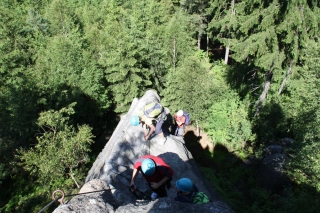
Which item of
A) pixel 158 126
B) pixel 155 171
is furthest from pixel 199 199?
pixel 158 126

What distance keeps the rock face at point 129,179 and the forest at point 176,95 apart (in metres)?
4.16

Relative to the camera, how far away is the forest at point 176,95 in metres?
11.7

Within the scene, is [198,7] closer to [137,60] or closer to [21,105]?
[137,60]

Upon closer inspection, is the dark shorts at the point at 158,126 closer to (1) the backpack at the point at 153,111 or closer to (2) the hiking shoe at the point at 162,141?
(2) the hiking shoe at the point at 162,141

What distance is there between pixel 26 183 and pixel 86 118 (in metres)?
7.68

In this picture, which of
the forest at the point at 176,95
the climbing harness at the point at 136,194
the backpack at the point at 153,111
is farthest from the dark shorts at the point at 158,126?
the forest at the point at 176,95

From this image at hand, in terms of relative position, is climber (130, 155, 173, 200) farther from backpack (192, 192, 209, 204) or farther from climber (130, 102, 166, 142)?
climber (130, 102, 166, 142)

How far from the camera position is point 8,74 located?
2297 cm

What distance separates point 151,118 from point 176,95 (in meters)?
8.22

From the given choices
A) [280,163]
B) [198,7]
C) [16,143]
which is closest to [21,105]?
[16,143]

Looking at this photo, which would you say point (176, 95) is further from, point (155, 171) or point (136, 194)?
point (155, 171)

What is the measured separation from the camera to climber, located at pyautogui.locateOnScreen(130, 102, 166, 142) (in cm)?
935

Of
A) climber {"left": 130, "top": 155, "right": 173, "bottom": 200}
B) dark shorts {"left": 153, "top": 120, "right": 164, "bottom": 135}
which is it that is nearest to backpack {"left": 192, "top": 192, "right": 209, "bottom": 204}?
climber {"left": 130, "top": 155, "right": 173, "bottom": 200}

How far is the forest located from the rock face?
416 cm
